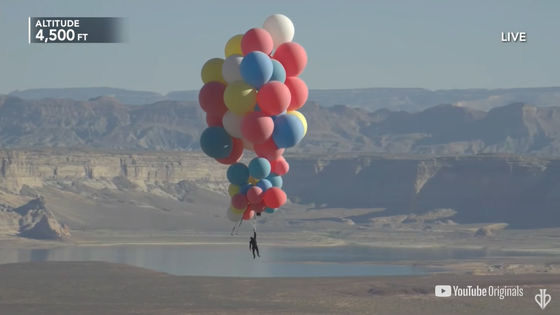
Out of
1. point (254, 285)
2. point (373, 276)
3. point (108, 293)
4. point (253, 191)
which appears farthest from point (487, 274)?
point (253, 191)

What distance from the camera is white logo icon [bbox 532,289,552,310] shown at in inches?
5258

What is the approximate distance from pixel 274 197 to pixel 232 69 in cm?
523

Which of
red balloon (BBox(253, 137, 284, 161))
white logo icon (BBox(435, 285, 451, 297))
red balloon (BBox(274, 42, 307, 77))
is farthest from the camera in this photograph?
white logo icon (BBox(435, 285, 451, 297))

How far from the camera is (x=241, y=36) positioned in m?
56.9

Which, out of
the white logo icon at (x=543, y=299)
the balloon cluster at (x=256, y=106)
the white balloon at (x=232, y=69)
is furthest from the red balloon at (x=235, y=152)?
the white logo icon at (x=543, y=299)

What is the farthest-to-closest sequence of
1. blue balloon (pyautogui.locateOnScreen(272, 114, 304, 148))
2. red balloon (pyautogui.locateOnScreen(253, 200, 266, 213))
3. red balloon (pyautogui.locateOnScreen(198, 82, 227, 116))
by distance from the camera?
1. red balloon (pyautogui.locateOnScreen(253, 200, 266, 213))
2. red balloon (pyautogui.locateOnScreen(198, 82, 227, 116))
3. blue balloon (pyautogui.locateOnScreen(272, 114, 304, 148))

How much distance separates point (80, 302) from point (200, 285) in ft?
64.7

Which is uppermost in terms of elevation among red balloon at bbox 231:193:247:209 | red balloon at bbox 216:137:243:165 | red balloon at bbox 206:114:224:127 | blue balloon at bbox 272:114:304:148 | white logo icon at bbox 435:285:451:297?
red balloon at bbox 206:114:224:127

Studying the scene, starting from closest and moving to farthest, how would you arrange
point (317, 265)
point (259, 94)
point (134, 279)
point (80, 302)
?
point (259, 94) < point (80, 302) < point (134, 279) < point (317, 265)

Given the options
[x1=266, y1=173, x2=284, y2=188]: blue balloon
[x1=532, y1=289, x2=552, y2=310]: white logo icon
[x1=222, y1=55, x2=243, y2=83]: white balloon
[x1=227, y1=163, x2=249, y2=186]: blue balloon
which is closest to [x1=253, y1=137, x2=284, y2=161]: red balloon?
[x1=266, y1=173, x2=284, y2=188]: blue balloon

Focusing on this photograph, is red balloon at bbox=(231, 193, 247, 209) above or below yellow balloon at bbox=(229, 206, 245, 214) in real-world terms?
above

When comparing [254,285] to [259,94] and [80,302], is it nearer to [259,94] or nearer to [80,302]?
[80,302]

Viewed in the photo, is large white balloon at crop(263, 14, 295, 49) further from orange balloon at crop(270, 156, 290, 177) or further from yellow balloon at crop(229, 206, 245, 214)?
yellow balloon at crop(229, 206, 245, 214)

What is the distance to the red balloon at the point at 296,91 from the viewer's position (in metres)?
56.8
